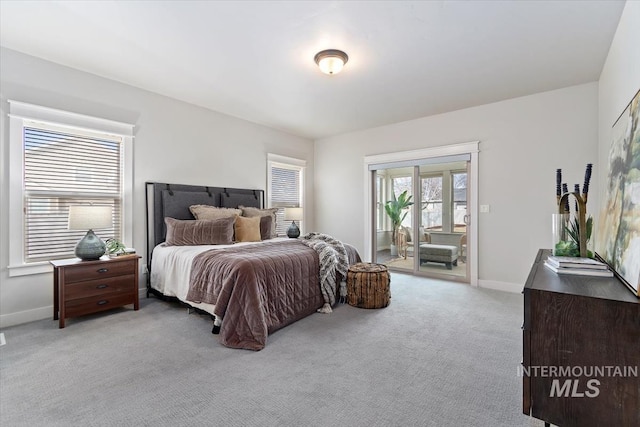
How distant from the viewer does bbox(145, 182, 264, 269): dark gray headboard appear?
3.85 m

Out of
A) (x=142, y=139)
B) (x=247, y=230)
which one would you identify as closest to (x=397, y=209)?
(x=247, y=230)

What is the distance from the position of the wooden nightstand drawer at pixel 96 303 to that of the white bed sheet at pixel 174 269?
0.36 metres

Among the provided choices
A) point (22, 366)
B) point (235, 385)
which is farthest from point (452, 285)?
point (22, 366)

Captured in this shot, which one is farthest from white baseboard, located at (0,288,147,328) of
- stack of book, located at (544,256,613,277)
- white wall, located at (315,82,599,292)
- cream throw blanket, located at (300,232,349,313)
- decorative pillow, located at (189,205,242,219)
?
white wall, located at (315,82,599,292)

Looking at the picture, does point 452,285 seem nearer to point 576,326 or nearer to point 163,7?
point 576,326

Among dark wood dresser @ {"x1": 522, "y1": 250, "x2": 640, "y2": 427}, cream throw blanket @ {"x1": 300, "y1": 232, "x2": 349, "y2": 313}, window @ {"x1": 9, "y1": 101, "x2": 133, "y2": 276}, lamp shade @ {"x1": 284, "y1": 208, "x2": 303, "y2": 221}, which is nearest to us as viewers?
dark wood dresser @ {"x1": 522, "y1": 250, "x2": 640, "y2": 427}

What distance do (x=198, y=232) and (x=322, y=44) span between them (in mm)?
2533

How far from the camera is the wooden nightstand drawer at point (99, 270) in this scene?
2.81 metres

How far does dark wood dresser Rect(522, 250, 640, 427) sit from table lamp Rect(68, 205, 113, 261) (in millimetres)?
3486

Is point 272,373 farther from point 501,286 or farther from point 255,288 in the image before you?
point 501,286

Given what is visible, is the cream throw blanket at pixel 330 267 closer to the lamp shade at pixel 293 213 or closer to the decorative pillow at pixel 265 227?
the decorative pillow at pixel 265 227

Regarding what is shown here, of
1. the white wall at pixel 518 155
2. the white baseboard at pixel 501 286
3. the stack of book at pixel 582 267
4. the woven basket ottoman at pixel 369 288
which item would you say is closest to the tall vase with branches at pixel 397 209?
the white wall at pixel 518 155

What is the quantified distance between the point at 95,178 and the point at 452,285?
492 cm

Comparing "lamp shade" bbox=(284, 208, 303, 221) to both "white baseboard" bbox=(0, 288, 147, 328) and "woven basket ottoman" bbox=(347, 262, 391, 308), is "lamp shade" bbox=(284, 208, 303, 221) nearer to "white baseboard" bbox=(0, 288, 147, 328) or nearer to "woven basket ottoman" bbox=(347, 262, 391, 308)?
"woven basket ottoman" bbox=(347, 262, 391, 308)
